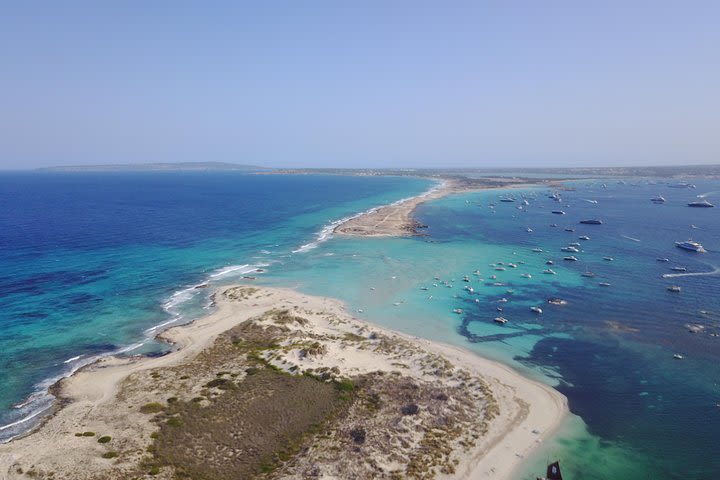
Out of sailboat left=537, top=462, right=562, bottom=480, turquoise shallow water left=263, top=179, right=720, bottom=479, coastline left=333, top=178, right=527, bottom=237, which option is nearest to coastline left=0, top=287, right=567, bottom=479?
turquoise shallow water left=263, top=179, right=720, bottom=479

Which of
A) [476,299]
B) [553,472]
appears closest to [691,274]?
[476,299]

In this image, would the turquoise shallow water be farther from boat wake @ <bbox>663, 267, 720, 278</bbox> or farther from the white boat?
the white boat

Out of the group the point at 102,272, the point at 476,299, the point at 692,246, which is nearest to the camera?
the point at 476,299

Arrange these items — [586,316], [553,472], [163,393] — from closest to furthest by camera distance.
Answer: [553,472] → [163,393] → [586,316]

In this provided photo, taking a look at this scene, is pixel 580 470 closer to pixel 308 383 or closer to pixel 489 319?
pixel 308 383

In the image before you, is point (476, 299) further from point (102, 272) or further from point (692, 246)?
point (102, 272)

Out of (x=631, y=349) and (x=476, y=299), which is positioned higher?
(x=476, y=299)

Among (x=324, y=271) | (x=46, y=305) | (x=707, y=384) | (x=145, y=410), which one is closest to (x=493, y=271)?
(x=324, y=271)
